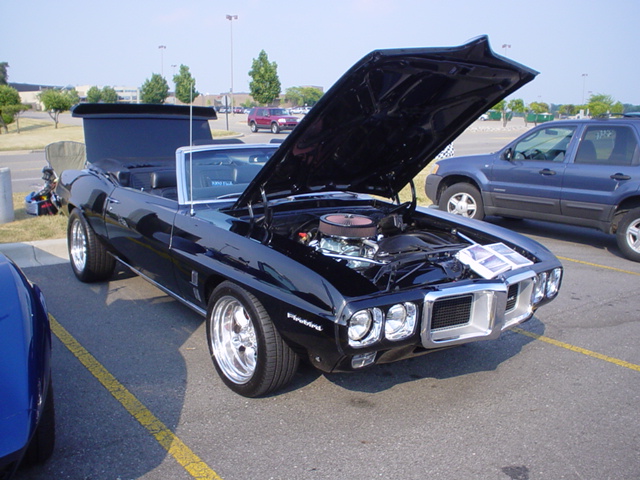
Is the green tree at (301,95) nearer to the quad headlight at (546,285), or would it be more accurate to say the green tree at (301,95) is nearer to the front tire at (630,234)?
the front tire at (630,234)

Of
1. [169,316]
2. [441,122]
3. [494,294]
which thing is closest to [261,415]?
[494,294]

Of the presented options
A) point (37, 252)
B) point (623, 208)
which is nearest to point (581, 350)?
point (623, 208)

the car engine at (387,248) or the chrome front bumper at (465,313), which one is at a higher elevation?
the car engine at (387,248)

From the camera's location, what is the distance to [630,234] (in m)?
7.09

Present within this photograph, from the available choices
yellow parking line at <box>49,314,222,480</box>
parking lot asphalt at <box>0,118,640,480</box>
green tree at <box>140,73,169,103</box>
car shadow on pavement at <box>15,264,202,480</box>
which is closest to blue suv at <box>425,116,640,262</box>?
parking lot asphalt at <box>0,118,640,480</box>

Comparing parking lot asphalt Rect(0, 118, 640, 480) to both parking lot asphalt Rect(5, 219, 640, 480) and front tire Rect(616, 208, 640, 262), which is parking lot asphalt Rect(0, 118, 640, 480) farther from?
front tire Rect(616, 208, 640, 262)

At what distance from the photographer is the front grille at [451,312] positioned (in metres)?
3.11

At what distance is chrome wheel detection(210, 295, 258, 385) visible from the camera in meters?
3.48

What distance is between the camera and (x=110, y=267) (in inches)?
213

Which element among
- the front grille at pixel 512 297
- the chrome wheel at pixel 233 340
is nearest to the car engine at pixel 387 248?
the front grille at pixel 512 297

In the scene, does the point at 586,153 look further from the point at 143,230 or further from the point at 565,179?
the point at 143,230

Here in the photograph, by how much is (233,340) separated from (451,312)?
138cm

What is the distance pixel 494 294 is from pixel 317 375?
1297mm

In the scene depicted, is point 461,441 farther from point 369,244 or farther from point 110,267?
point 110,267
